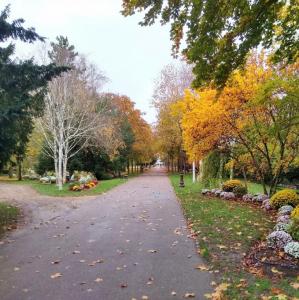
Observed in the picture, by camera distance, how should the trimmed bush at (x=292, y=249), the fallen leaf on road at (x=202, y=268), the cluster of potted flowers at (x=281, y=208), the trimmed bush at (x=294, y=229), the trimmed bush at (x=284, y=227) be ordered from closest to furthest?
the fallen leaf on road at (x=202, y=268) < the trimmed bush at (x=292, y=249) < the cluster of potted flowers at (x=281, y=208) < the trimmed bush at (x=294, y=229) < the trimmed bush at (x=284, y=227)

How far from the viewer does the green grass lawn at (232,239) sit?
5.27 meters

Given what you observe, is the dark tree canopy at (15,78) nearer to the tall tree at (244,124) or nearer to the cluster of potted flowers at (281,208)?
Answer: the tall tree at (244,124)

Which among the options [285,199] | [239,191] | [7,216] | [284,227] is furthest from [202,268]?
[239,191]

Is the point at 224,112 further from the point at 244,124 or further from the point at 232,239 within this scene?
the point at 232,239

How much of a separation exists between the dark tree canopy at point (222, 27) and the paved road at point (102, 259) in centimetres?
401

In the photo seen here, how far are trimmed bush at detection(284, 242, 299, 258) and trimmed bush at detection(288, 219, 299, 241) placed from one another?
60cm

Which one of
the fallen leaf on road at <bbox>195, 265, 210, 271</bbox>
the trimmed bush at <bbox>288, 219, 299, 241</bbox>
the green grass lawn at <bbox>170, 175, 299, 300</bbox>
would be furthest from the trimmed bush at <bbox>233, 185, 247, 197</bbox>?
the fallen leaf on road at <bbox>195, 265, 210, 271</bbox>

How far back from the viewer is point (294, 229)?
7582 mm

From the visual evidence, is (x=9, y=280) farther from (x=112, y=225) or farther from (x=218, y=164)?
(x=218, y=164)

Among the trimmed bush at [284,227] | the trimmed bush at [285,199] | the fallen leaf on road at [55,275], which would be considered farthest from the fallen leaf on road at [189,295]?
the trimmed bush at [285,199]

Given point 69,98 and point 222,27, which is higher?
point 69,98

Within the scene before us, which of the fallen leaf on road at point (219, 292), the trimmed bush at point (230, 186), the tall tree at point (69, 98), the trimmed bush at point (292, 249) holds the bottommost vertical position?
the fallen leaf on road at point (219, 292)

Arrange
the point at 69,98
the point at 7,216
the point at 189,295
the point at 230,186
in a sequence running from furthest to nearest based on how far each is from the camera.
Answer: the point at 69,98, the point at 230,186, the point at 7,216, the point at 189,295

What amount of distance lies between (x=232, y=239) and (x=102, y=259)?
10.1 ft
